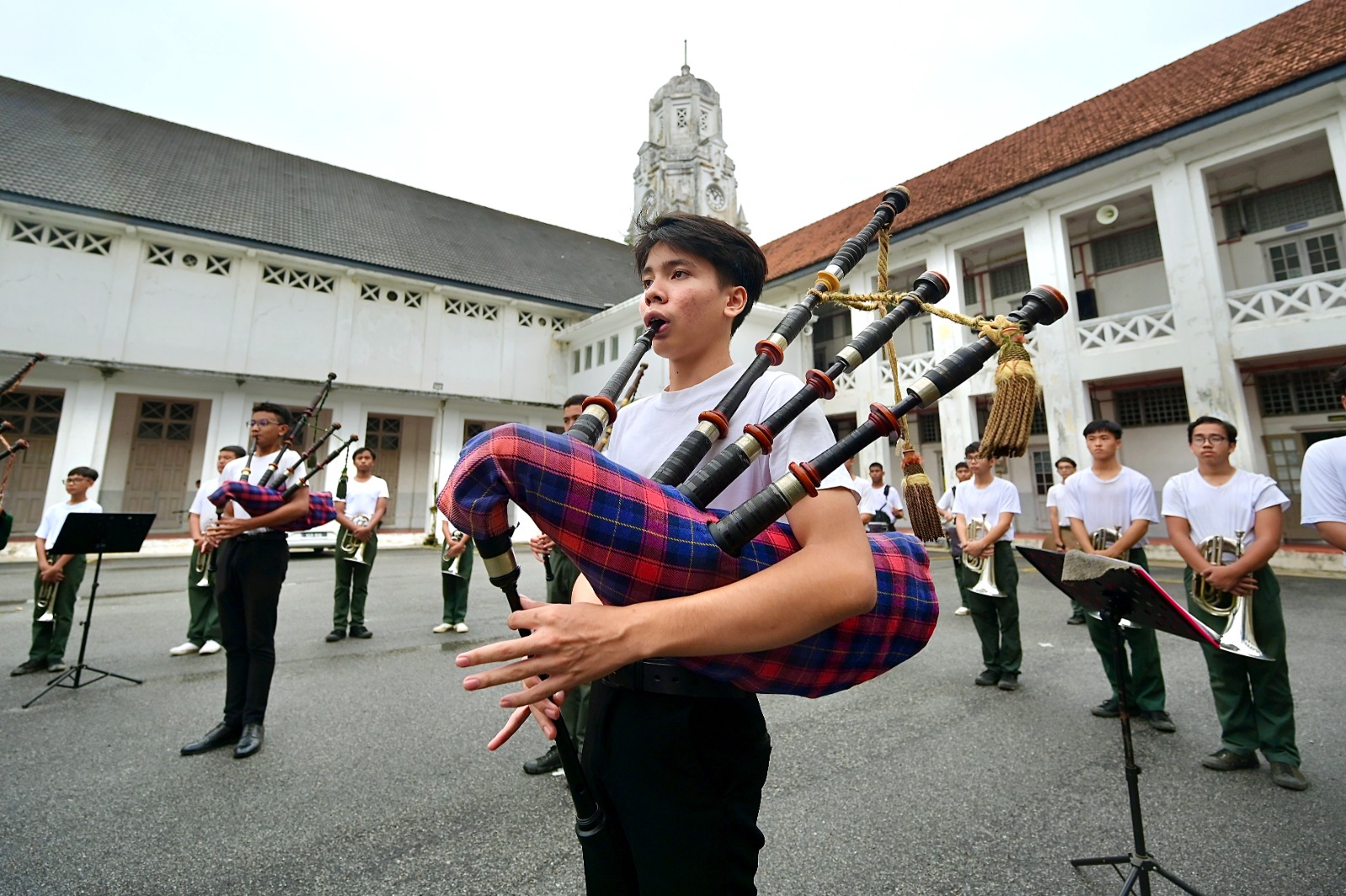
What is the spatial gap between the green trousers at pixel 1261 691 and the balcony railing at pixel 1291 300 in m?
11.6

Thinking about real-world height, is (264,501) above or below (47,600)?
above

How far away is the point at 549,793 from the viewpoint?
10.6ft

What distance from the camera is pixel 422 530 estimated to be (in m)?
20.4

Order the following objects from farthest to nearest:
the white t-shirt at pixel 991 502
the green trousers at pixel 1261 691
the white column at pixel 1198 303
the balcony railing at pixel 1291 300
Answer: the white column at pixel 1198 303, the balcony railing at pixel 1291 300, the white t-shirt at pixel 991 502, the green trousers at pixel 1261 691

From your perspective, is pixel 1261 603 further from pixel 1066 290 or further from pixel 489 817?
pixel 1066 290

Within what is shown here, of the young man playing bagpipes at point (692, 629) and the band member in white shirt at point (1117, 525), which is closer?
the young man playing bagpipes at point (692, 629)

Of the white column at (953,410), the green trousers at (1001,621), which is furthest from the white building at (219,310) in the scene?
the green trousers at (1001,621)

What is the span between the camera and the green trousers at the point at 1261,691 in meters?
3.33

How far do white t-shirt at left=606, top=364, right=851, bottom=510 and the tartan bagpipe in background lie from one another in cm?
333

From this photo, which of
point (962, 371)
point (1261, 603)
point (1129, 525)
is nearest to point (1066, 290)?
point (1129, 525)

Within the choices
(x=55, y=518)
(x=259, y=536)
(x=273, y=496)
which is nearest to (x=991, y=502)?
(x=273, y=496)

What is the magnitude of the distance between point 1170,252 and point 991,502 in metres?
11.3

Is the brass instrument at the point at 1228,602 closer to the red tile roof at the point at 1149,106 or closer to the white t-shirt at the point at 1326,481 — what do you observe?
the white t-shirt at the point at 1326,481

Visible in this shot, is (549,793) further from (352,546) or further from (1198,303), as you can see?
(1198,303)
